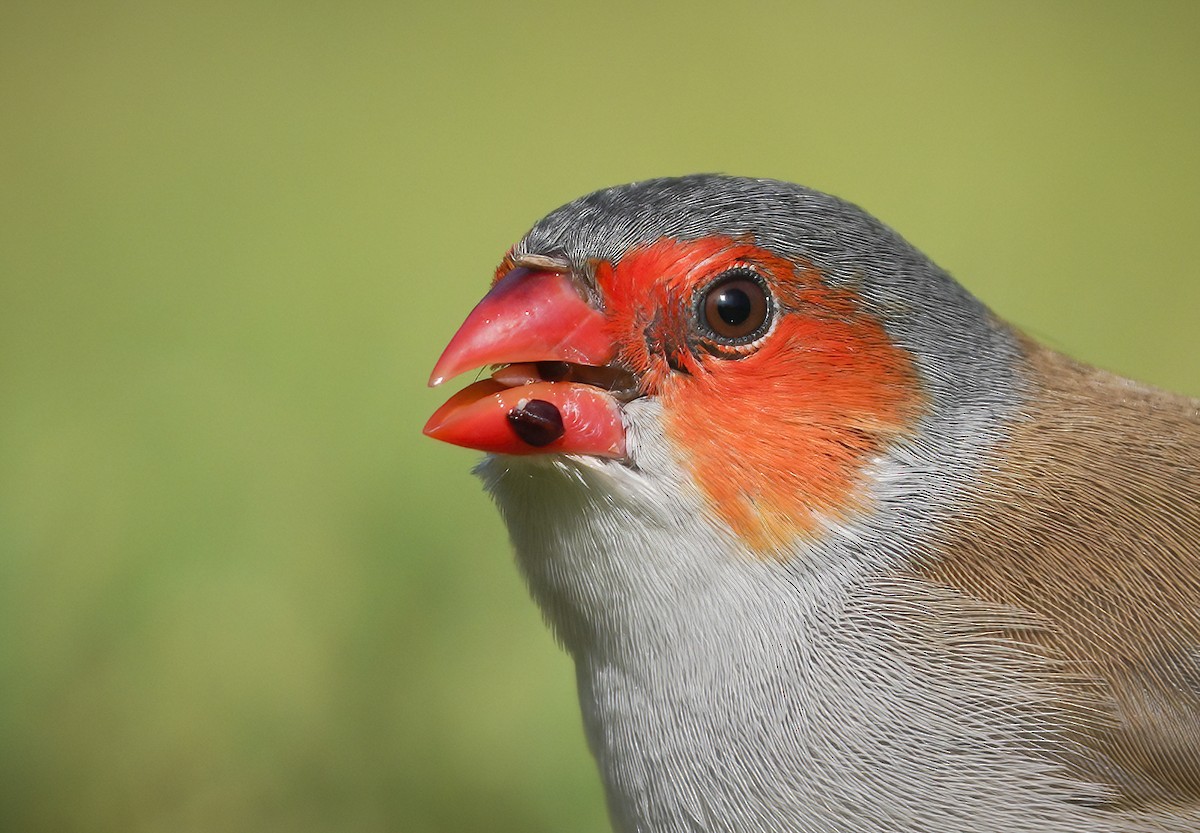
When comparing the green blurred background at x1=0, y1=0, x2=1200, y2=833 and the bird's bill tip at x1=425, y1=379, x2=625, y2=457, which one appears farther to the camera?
the green blurred background at x1=0, y1=0, x2=1200, y2=833

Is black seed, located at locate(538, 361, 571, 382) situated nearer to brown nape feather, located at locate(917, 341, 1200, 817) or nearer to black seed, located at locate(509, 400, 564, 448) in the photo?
black seed, located at locate(509, 400, 564, 448)

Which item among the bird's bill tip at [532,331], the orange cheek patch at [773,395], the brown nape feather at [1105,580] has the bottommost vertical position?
the brown nape feather at [1105,580]

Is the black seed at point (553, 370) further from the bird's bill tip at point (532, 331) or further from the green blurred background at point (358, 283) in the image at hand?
the green blurred background at point (358, 283)

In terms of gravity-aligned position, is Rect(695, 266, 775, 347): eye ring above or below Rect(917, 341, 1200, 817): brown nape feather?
above

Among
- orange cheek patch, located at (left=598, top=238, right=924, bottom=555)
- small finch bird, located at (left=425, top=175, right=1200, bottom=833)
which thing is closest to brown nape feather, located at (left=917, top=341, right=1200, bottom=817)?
small finch bird, located at (left=425, top=175, right=1200, bottom=833)

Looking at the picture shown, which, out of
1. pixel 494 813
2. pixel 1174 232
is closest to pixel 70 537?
pixel 494 813

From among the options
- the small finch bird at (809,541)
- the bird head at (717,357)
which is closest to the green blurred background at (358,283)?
the small finch bird at (809,541)

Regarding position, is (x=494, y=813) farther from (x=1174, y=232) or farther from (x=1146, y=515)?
(x=1174, y=232)

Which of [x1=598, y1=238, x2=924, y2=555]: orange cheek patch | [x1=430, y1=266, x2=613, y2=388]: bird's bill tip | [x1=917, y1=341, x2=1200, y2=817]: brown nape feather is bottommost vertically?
[x1=917, y1=341, x2=1200, y2=817]: brown nape feather
